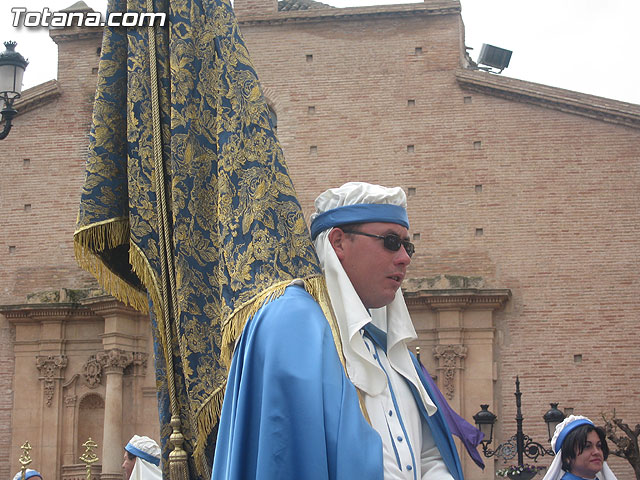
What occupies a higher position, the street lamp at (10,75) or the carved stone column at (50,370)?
the street lamp at (10,75)

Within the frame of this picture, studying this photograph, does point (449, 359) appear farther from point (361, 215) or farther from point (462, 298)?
point (361, 215)

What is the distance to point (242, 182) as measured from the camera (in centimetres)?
325

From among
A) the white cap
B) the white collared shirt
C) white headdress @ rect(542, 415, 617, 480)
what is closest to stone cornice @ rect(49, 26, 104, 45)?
the white cap

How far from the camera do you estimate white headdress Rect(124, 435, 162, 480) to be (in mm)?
7598

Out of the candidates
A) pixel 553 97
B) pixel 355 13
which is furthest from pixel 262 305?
pixel 355 13

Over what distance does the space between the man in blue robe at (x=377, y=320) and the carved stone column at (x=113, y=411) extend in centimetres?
1711

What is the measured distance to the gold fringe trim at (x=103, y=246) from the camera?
3.74 meters

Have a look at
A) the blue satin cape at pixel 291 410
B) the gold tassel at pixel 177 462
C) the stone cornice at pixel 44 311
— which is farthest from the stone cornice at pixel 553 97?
the blue satin cape at pixel 291 410

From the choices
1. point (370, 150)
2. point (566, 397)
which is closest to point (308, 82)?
point (370, 150)

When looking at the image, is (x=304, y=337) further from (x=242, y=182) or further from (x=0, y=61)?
(x=0, y=61)

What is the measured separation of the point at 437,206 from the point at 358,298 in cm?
1734

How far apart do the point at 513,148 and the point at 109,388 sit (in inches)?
344

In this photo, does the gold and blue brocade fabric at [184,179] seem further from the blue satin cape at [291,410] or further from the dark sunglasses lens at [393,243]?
the blue satin cape at [291,410]

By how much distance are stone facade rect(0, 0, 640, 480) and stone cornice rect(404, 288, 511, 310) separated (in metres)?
0.04
